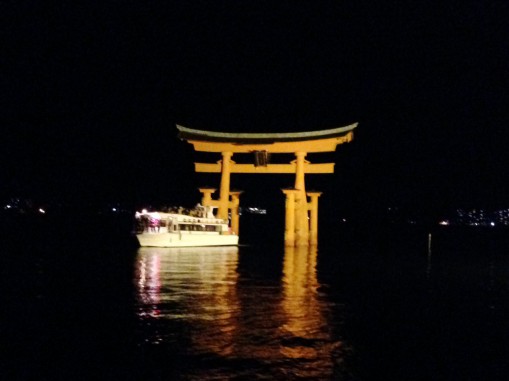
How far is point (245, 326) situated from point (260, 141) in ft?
90.0

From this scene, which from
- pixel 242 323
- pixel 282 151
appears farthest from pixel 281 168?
pixel 242 323

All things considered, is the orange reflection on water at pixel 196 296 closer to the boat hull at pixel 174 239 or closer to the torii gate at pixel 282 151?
the boat hull at pixel 174 239

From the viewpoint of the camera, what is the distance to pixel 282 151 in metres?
37.5

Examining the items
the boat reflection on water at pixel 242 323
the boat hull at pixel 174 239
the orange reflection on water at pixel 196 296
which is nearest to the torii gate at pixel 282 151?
the boat hull at pixel 174 239

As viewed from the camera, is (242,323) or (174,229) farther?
(174,229)

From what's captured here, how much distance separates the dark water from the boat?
12.7 metres

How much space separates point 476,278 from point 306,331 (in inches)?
534

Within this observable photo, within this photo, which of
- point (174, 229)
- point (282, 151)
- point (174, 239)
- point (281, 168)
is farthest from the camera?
point (281, 168)

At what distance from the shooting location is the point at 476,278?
67.8 feet

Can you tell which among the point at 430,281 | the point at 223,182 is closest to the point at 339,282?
the point at 430,281

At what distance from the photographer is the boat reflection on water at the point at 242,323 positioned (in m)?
7.42

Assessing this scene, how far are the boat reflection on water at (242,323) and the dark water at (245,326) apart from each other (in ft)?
0.11

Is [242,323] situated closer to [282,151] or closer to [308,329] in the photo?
Answer: [308,329]

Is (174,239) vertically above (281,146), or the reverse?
(281,146)
